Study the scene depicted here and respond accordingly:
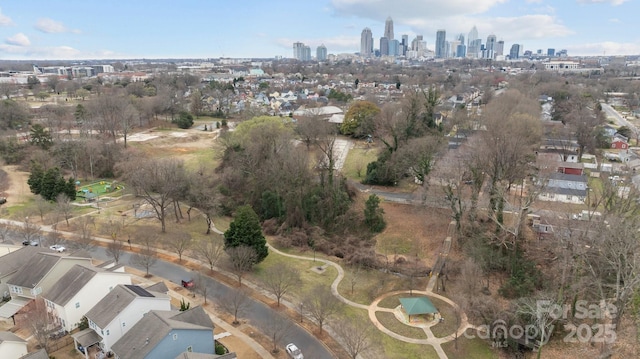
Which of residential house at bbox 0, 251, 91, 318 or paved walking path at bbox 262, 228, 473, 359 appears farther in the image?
residential house at bbox 0, 251, 91, 318

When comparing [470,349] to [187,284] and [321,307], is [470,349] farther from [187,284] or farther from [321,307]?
[187,284]

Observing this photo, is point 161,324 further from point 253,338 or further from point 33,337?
point 33,337

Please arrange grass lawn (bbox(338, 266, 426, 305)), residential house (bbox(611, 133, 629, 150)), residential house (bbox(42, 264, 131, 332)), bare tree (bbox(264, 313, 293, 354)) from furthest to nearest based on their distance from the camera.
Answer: residential house (bbox(611, 133, 629, 150)) < grass lawn (bbox(338, 266, 426, 305)) < residential house (bbox(42, 264, 131, 332)) < bare tree (bbox(264, 313, 293, 354))

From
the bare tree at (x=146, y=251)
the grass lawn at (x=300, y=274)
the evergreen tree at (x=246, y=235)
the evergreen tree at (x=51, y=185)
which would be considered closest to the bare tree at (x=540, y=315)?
the grass lawn at (x=300, y=274)

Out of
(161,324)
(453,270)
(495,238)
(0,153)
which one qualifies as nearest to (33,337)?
(161,324)

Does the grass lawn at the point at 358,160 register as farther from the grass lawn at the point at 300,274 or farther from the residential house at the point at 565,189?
the residential house at the point at 565,189

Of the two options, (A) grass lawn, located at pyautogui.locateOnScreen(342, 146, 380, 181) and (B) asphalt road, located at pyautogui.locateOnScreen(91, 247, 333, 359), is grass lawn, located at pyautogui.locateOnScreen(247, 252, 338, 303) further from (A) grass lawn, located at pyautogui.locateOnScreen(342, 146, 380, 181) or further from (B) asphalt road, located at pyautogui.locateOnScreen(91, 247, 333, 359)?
(A) grass lawn, located at pyautogui.locateOnScreen(342, 146, 380, 181)

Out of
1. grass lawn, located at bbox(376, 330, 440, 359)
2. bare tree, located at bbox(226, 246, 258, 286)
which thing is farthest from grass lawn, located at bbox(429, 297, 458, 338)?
bare tree, located at bbox(226, 246, 258, 286)
